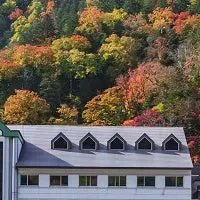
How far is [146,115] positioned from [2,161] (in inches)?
715

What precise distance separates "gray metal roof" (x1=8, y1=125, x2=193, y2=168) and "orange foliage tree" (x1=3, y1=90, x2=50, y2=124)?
1715cm

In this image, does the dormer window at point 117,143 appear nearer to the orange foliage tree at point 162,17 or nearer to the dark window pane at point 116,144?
the dark window pane at point 116,144

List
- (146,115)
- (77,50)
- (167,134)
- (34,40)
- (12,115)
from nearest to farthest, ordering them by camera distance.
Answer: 1. (167,134)
2. (146,115)
3. (12,115)
4. (77,50)
5. (34,40)

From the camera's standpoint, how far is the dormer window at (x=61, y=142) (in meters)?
36.2

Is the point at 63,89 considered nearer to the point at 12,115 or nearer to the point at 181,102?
the point at 12,115

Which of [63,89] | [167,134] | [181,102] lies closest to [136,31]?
[63,89]

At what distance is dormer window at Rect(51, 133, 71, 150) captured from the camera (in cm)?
3616

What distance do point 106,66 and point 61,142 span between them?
3051 centimetres

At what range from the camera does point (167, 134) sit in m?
→ 37.3

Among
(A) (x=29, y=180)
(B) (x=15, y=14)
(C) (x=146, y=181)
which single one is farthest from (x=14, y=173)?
(B) (x=15, y=14)

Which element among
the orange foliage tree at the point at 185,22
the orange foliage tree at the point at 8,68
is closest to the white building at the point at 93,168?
the orange foliage tree at the point at 8,68

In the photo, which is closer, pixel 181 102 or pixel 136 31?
pixel 181 102

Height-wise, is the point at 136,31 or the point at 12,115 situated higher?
the point at 136,31

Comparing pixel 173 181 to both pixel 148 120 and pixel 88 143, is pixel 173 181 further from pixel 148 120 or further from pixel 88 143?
pixel 148 120
